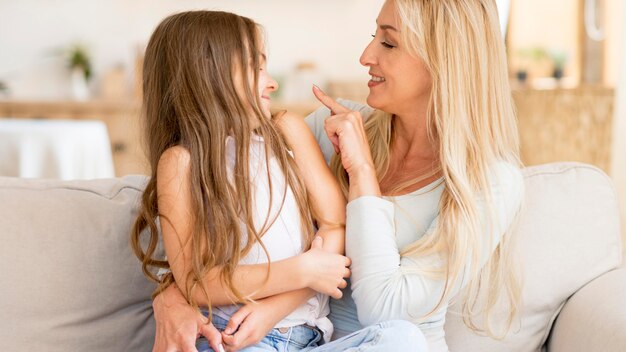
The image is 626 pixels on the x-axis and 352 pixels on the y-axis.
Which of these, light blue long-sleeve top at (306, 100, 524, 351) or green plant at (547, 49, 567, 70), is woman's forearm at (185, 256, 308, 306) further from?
green plant at (547, 49, 567, 70)

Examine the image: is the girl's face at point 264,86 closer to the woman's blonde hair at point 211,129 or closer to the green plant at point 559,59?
the woman's blonde hair at point 211,129

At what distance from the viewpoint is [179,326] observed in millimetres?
1544

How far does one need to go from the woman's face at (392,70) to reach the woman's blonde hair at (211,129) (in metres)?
0.25

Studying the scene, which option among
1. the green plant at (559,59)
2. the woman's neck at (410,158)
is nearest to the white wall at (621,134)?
the woman's neck at (410,158)

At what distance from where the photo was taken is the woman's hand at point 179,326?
1.53 metres

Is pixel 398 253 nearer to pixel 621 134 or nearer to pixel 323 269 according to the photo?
pixel 323 269

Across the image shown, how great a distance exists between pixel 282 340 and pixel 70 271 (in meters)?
0.50

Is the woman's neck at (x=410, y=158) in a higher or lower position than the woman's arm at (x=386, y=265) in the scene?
higher

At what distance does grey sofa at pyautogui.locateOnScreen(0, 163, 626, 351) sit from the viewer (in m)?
1.71

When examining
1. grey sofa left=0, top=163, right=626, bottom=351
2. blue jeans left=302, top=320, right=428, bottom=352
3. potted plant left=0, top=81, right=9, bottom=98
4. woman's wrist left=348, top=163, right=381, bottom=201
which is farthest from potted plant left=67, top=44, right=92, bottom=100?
blue jeans left=302, top=320, right=428, bottom=352

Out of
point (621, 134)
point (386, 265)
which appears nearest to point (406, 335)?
point (386, 265)

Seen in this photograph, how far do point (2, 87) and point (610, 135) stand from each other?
3.94 meters

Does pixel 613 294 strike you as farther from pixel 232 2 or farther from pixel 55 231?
pixel 232 2

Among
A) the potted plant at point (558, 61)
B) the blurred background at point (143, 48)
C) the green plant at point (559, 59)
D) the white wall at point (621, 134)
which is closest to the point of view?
the white wall at point (621, 134)
